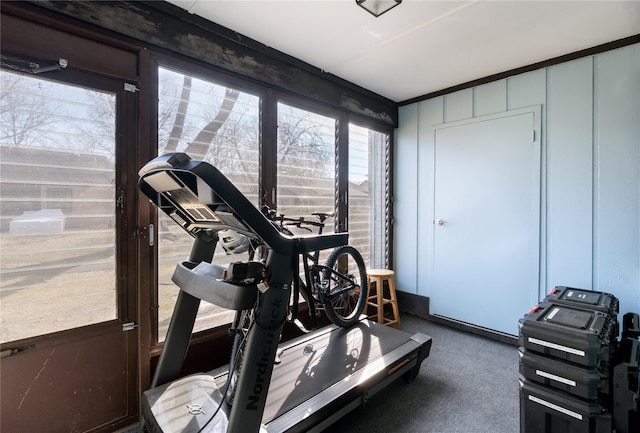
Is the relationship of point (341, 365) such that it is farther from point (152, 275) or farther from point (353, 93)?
point (353, 93)

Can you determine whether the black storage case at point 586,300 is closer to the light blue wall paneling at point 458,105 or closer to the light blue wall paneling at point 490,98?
the light blue wall paneling at point 490,98

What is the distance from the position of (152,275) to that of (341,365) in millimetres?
1457

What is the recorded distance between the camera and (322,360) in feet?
7.29

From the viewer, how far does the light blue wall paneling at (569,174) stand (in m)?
2.67

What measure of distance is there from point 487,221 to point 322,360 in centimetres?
229

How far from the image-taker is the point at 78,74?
71.1 inches

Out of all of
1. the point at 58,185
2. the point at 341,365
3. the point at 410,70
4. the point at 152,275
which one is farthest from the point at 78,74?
the point at 410,70

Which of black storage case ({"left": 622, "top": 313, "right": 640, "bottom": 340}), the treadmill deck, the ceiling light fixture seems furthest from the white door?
the ceiling light fixture

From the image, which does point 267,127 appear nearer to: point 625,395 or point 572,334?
point 572,334

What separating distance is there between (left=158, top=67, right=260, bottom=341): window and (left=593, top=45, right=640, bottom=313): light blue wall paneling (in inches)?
117

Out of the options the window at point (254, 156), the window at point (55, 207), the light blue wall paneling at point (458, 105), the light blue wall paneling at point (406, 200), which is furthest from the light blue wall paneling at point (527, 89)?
the window at point (55, 207)

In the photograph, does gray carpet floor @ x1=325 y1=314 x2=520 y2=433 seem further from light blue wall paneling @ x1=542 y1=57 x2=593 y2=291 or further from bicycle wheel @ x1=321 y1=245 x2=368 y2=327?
light blue wall paneling @ x1=542 y1=57 x2=593 y2=291

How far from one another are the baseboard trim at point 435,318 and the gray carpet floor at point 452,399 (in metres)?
0.11

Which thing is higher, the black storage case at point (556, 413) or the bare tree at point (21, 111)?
the bare tree at point (21, 111)
